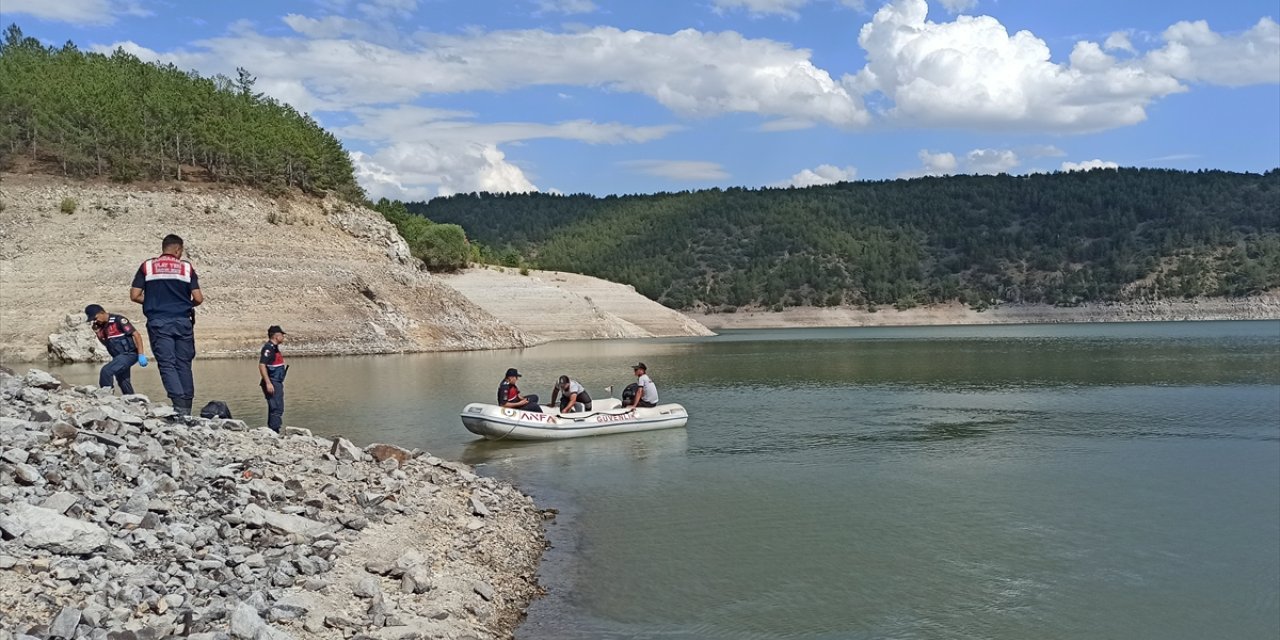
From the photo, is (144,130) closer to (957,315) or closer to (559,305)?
(559,305)

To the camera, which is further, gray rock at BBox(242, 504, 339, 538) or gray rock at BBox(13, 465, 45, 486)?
gray rock at BBox(242, 504, 339, 538)

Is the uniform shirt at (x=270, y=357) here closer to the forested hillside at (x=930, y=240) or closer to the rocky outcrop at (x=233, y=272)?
the rocky outcrop at (x=233, y=272)

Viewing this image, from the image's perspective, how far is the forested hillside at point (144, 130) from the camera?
56.6 meters

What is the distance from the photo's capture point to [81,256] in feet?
164

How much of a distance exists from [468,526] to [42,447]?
5152 mm

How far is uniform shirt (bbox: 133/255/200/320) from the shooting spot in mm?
11805

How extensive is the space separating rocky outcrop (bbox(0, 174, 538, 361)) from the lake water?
52.6 ft

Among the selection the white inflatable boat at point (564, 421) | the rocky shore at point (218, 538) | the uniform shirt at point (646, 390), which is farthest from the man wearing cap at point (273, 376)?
the uniform shirt at point (646, 390)

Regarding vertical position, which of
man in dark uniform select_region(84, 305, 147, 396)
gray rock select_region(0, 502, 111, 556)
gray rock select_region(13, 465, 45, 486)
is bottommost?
gray rock select_region(0, 502, 111, 556)

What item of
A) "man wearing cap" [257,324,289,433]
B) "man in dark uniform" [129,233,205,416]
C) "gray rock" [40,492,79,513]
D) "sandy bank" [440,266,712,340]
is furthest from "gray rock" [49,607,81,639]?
"sandy bank" [440,266,712,340]

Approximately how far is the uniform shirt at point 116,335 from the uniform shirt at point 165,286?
2.34 metres

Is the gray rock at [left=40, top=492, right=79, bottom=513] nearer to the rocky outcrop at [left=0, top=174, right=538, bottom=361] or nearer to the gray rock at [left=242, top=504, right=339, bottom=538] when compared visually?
the gray rock at [left=242, top=504, right=339, bottom=538]

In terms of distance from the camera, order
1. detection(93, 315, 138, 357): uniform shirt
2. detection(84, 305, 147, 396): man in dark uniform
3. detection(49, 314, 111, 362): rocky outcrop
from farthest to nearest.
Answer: detection(49, 314, 111, 362): rocky outcrop → detection(93, 315, 138, 357): uniform shirt → detection(84, 305, 147, 396): man in dark uniform

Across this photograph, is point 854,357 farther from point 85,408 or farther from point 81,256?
point 85,408
